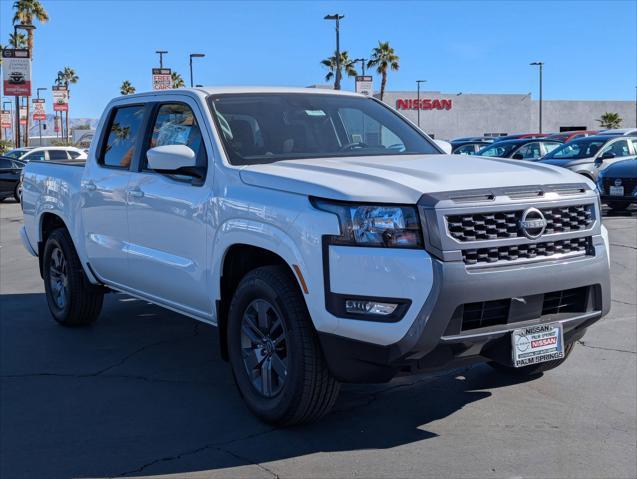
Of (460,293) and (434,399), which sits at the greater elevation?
(460,293)

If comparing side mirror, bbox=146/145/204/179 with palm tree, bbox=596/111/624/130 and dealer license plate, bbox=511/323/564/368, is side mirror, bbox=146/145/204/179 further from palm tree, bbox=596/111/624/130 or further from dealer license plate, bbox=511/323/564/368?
palm tree, bbox=596/111/624/130

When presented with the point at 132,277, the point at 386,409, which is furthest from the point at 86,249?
the point at 386,409

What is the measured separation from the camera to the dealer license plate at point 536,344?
13.9 ft

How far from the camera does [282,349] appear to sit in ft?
15.2

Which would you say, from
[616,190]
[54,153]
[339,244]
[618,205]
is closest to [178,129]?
[339,244]

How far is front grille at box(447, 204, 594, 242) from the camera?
13.2 feet

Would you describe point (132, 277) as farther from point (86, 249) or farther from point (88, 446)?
point (88, 446)

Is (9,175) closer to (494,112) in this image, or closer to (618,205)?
(618,205)

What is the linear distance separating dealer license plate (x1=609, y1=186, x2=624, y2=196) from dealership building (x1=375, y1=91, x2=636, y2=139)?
46.2 meters

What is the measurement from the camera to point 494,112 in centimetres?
6656

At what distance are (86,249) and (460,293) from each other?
12.7ft

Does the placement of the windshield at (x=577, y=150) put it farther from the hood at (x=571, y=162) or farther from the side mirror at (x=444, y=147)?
the side mirror at (x=444, y=147)

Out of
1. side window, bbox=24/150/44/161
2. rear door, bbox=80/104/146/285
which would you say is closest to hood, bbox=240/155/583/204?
rear door, bbox=80/104/146/285

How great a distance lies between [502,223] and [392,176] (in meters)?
0.62
